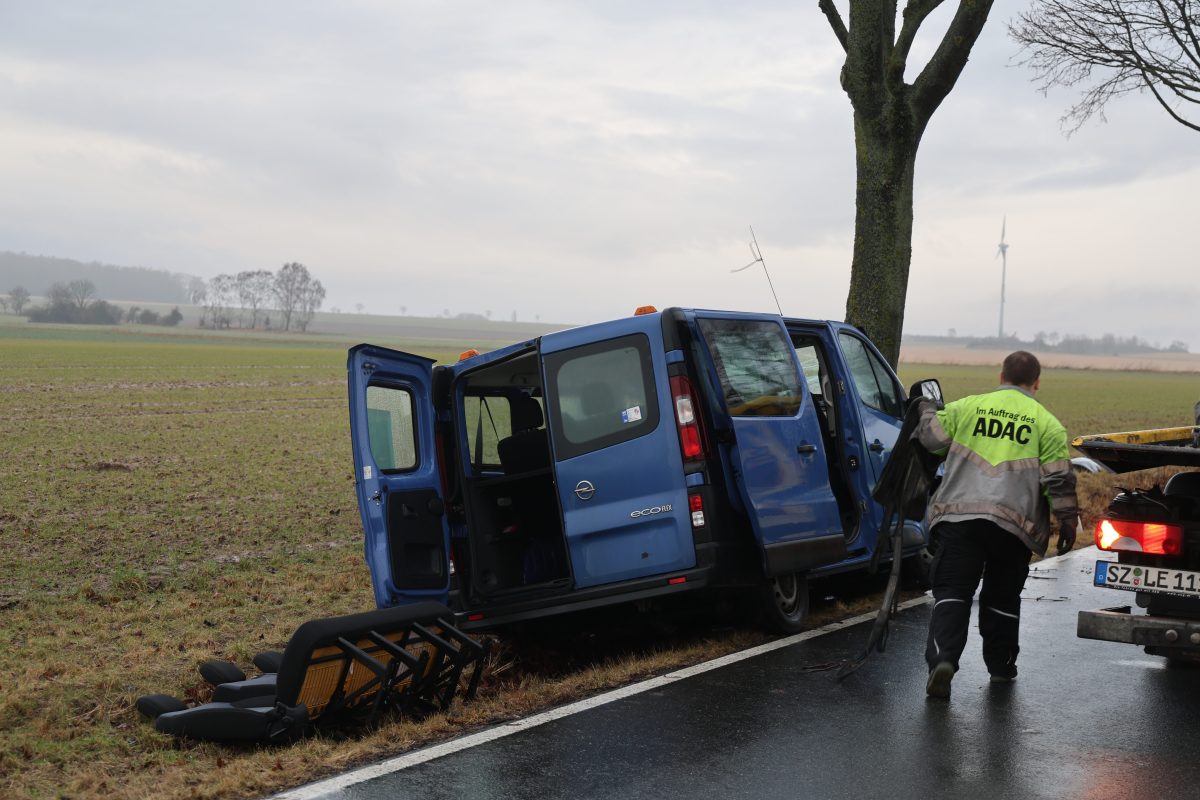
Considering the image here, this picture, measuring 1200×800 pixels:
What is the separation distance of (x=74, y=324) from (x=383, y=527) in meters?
138

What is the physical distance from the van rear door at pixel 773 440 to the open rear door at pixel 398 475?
177 cm

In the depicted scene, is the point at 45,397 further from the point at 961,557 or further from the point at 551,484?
the point at 961,557

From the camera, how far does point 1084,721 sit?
5832 millimetres

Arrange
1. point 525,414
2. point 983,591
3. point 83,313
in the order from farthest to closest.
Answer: point 83,313 < point 525,414 < point 983,591

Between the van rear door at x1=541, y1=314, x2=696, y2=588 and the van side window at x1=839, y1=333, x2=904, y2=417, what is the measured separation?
260 centimetres

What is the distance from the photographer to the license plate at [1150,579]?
5695mm

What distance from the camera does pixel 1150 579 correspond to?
579 cm

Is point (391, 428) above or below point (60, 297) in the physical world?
below

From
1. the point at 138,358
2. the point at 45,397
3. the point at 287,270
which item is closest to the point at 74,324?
the point at 287,270

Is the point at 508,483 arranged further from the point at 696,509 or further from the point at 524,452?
the point at 696,509

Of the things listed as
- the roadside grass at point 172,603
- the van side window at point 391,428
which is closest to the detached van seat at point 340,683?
the roadside grass at point 172,603

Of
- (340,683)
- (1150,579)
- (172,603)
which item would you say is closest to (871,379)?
(1150,579)

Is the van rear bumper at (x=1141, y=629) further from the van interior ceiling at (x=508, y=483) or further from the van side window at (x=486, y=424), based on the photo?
the van side window at (x=486, y=424)

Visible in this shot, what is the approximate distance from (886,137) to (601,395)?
21.9 ft
